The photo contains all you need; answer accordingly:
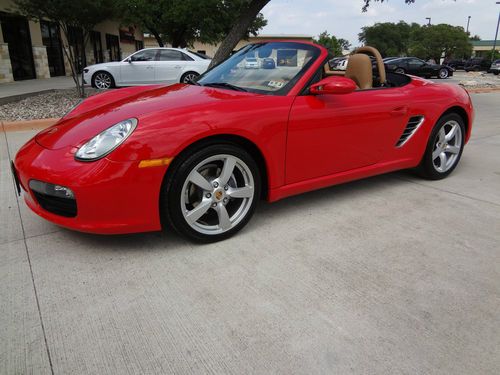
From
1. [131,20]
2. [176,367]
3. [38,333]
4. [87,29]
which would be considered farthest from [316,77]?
[131,20]

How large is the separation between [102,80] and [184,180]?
428 inches

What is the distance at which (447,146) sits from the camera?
13.4 ft

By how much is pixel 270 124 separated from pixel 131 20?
18.4 m

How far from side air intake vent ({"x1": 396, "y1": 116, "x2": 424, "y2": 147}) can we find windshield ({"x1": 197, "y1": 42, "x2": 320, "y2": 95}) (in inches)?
44.5

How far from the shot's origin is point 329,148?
3088mm

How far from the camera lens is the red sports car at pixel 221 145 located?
92.4 inches

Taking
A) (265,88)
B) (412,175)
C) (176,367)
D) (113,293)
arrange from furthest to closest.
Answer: (412,175) → (265,88) → (113,293) → (176,367)

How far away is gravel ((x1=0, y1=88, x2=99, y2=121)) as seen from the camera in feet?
25.3

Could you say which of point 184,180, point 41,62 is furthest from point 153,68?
point 184,180

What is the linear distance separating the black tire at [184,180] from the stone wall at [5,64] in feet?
51.3

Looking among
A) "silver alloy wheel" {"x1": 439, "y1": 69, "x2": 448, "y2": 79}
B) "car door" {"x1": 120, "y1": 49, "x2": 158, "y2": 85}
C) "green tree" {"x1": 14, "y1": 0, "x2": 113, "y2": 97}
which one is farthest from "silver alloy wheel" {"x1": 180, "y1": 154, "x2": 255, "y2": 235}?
"silver alloy wheel" {"x1": 439, "y1": 69, "x2": 448, "y2": 79}

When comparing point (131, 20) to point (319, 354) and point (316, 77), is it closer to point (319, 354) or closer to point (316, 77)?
point (316, 77)

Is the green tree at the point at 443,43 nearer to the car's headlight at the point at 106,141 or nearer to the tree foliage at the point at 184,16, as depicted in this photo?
the tree foliage at the point at 184,16

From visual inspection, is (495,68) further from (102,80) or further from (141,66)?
(102,80)
